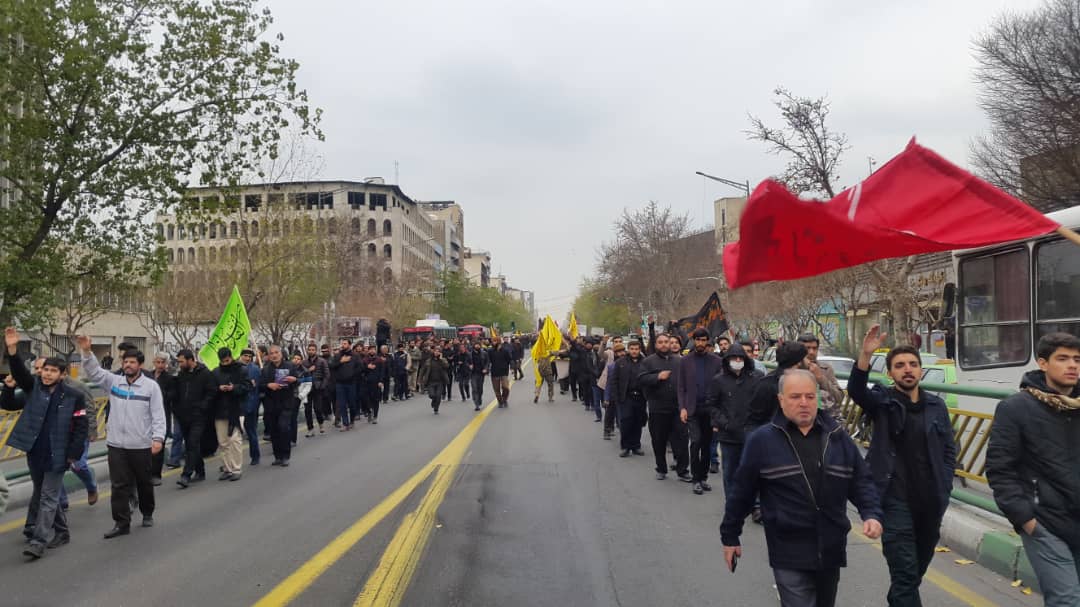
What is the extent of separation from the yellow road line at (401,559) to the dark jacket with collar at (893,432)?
305 cm

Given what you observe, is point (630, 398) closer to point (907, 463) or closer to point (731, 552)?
point (907, 463)

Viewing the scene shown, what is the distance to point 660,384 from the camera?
33.6 feet

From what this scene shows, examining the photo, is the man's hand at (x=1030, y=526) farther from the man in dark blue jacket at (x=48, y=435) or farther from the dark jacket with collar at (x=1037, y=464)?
the man in dark blue jacket at (x=48, y=435)

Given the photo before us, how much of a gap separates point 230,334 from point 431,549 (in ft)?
26.8

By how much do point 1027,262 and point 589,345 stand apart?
14.7 metres

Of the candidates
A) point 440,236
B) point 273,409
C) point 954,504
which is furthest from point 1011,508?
point 440,236

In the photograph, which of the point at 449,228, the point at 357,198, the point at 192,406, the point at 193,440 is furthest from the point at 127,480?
the point at 449,228

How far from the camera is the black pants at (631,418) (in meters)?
12.0

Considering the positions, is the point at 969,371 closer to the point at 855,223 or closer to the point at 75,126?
the point at 855,223

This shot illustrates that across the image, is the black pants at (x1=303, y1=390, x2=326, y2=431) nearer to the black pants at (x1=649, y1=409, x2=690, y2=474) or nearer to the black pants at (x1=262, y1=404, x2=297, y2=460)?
the black pants at (x1=262, y1=404, x2=297, y2=460)

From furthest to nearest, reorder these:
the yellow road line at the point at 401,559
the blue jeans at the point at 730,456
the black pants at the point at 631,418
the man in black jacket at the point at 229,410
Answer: the black pants at the point at 631,418 → the man in black jacket at the point at 229,410 → the blue jeans at the point at 730,456 → the yellow road line at the point at 401,559

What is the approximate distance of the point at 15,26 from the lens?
45.5 feet

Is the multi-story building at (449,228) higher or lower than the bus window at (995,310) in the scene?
higher

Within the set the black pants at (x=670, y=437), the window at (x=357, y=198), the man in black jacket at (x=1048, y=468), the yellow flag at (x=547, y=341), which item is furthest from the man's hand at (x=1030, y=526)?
the window at (x=357, y=198)
